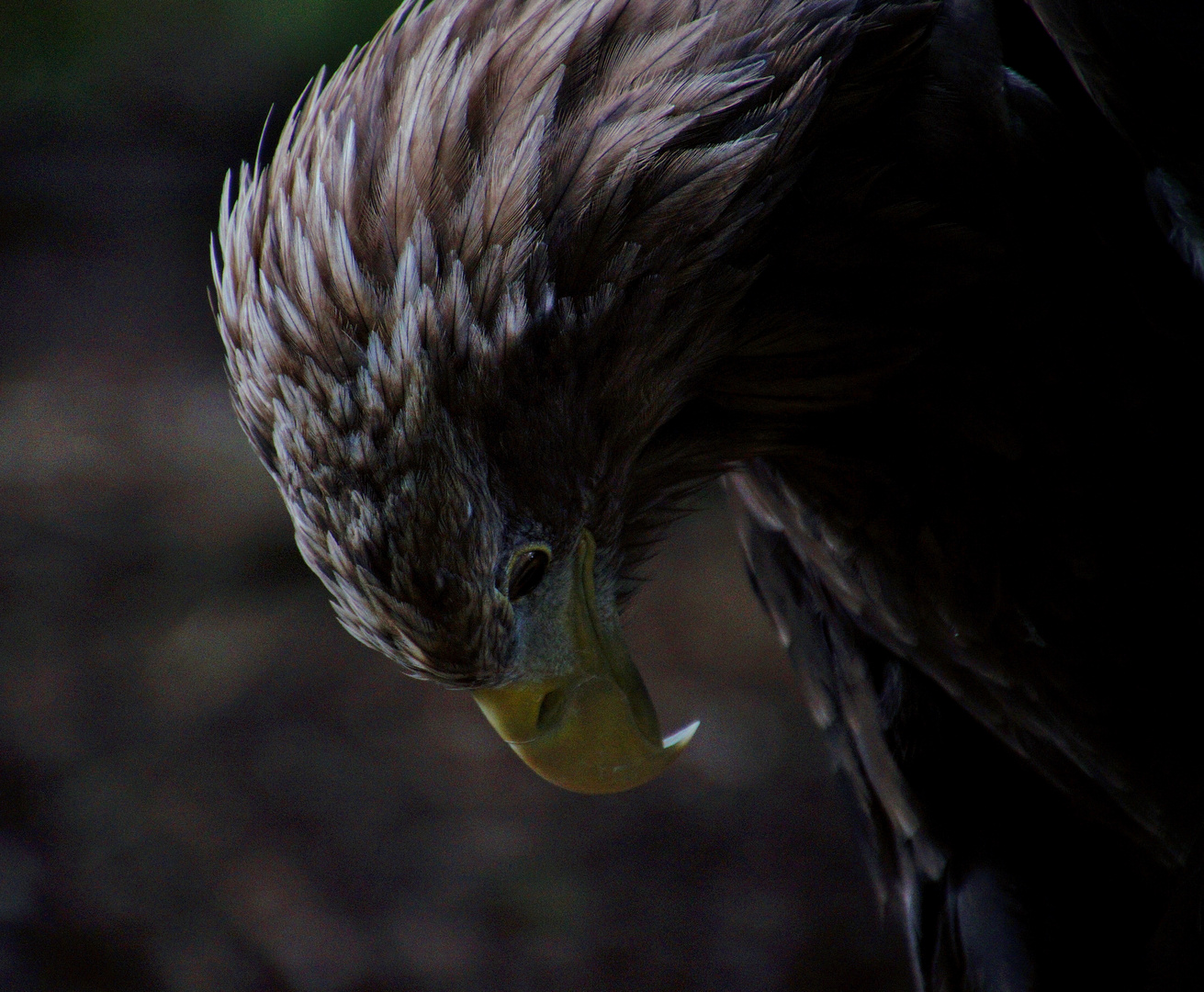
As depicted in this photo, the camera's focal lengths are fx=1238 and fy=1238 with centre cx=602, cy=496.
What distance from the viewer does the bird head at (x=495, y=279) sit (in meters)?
1.05

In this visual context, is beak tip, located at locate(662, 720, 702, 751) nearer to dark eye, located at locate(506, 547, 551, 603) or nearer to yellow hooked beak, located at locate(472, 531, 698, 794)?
yellow hooked beak, located at locate(472, 531, 698, 794)

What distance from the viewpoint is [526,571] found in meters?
1.15

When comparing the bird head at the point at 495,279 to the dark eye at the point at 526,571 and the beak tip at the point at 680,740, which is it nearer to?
the dark eye at the point at 526,571

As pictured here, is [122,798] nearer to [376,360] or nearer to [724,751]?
[724,751]

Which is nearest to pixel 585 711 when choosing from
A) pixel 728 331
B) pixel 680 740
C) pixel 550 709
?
pixel 550 709

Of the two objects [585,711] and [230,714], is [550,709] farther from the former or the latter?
[230,714]

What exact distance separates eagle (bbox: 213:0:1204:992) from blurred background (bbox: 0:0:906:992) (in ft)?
4.77

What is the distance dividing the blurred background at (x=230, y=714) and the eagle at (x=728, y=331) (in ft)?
4.77

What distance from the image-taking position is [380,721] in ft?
9.95

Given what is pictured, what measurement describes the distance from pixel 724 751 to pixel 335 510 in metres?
2.03

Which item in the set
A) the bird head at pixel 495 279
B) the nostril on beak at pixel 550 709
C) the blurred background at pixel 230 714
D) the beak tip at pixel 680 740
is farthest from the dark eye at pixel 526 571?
the blurred background at pixel 230 714

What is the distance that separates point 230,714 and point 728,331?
2.20 m

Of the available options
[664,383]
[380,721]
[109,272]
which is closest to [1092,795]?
[664,383]

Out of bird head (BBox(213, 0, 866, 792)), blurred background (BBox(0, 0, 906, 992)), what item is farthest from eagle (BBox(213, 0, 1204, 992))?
blurred background (BBox(0, 0, 906, 992))
